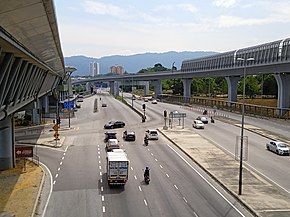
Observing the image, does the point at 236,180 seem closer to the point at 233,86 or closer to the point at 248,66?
the point at 248,66

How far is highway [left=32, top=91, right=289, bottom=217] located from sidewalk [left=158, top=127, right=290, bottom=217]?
2.43 feet

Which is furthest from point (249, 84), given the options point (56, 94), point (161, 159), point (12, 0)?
point (12, 0)

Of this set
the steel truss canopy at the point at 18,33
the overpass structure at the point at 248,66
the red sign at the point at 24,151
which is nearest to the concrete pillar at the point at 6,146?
the red sign at the point at 24,151

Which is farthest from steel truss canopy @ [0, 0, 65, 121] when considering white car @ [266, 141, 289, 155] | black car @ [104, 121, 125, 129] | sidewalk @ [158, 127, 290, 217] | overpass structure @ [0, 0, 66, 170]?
black car @ [104, 121, 125, 129]

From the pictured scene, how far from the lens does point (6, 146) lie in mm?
35031

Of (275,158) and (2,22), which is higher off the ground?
(2,22)

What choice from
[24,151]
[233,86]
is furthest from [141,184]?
[233,86]

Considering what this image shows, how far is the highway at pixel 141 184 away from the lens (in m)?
23.5

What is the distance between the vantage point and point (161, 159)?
127ft

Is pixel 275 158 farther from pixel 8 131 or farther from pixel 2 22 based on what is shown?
pixel 2 22

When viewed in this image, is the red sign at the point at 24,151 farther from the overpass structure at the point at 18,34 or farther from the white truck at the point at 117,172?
the white truck at the point at 117,172

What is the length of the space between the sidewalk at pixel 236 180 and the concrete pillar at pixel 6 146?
16.5 meters

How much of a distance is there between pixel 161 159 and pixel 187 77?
9286 centimetres

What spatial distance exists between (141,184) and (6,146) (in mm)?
13233
